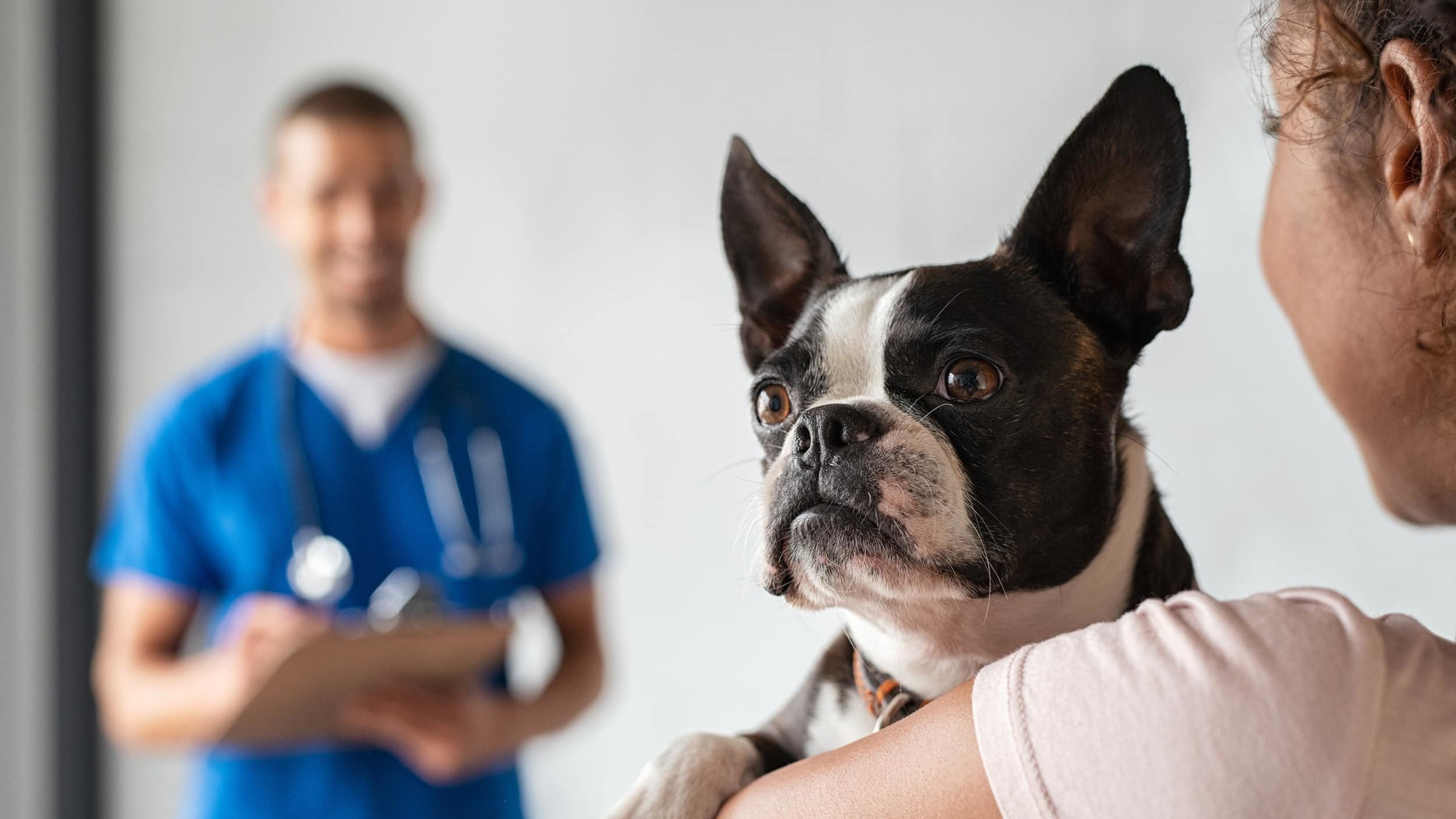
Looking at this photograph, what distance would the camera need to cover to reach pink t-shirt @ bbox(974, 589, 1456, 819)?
1.51 ft

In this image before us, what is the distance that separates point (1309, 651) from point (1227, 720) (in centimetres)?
5

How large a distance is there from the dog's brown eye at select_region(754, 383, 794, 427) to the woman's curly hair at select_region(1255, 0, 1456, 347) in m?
0.27

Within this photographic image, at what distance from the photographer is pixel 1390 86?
53 cm

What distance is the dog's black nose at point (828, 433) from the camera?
587 millimetres

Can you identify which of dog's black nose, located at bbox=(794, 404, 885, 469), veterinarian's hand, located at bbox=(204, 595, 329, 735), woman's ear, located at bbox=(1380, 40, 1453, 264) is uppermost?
woman's ear, located at bbox=(1380, 40, 1453, 264)

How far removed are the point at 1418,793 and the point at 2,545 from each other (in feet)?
9.79

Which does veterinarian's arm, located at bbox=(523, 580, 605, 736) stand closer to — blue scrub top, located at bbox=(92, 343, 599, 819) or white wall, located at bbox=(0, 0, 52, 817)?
blue scrub top, located at bbox=(92, 343, 599, 819)

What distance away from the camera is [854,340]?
64 cm

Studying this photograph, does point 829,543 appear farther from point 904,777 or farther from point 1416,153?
point 1416,153

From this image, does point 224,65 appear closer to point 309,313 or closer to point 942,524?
point 309,313

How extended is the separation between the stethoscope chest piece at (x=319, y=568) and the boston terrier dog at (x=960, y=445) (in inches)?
A: 50.0

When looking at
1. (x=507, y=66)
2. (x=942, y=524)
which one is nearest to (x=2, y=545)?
(x=507, y=66)

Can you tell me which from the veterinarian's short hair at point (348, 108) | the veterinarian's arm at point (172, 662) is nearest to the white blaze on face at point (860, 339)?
the veterinarian's arm at point (172, 662)

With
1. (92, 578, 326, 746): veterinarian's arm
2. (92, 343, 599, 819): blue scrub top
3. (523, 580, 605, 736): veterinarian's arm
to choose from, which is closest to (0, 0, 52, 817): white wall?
(92, 578, 326, 746): veterinarian's arm
